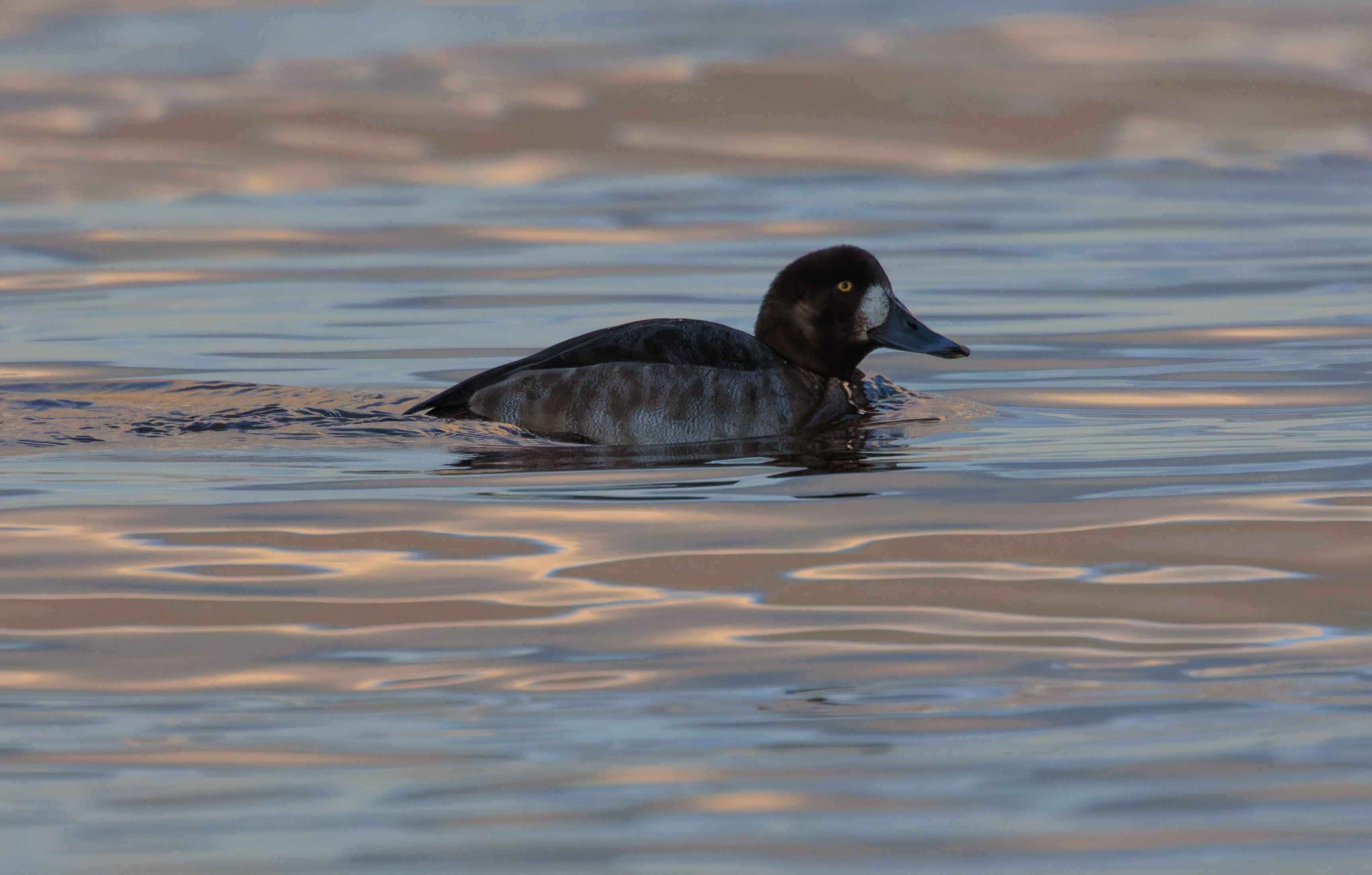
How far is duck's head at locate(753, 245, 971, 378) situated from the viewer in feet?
29.7

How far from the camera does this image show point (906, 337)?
360 inches

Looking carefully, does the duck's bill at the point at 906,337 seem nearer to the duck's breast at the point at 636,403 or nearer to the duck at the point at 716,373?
the duck at the point at 716,373

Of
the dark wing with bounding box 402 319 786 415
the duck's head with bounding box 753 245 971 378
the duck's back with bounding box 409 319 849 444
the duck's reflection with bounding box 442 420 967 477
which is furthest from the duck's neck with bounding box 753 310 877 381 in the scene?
the duck's reflection with bounding box 442 420 967 477

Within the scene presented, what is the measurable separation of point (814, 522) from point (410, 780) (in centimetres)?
268

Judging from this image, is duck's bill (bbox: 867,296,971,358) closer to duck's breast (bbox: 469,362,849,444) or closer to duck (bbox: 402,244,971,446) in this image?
duck (bbox: 402,244,971,446)

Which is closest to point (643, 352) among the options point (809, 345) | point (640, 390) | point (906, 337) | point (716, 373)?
point (640, 390)

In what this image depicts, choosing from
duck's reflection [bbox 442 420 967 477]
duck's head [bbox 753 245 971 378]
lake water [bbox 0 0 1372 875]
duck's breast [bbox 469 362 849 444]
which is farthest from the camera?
duck's head [bbox 753 245 971 378]

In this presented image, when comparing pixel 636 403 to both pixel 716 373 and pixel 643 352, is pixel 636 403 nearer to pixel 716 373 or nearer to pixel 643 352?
pixel 643 352

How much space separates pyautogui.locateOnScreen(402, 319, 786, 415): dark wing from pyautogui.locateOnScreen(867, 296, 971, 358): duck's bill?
64 cm

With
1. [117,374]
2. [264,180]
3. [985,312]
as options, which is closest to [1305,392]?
[985,312]

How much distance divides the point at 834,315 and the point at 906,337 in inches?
13.8

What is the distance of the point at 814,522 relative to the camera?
6.65 m

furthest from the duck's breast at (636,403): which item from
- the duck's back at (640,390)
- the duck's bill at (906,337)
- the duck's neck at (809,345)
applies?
the duck's bill at (906,337)

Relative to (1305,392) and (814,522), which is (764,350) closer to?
(814,522)
